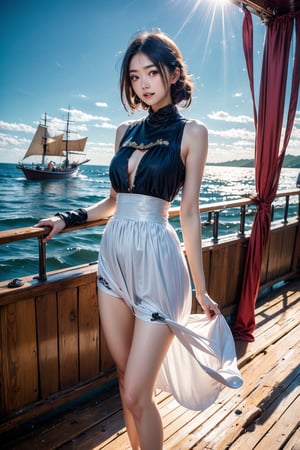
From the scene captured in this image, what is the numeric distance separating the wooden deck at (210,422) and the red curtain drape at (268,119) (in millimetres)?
548

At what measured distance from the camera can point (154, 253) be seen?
124 cm

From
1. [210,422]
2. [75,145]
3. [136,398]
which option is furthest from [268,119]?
[75,145]

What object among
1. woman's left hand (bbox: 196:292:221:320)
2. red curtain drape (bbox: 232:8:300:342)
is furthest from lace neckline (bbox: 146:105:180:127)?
red curtain drape (bbox: 232:8:300:342)

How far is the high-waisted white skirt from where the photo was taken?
1215mm

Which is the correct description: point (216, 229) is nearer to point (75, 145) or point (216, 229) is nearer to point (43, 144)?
point (43, 144)

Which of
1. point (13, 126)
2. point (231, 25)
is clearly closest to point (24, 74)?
point (13, 126)

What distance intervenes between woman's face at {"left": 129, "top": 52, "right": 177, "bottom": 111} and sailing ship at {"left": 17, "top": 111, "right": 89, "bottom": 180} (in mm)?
50193

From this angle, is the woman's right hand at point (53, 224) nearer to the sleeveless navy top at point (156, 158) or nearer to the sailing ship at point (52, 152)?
the sleeveless navy top at point (156, 158)

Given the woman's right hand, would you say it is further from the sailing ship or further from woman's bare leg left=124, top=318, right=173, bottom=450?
the sailing ship

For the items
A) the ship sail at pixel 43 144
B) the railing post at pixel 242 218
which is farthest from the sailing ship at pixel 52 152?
the railing post at pixel 242 218

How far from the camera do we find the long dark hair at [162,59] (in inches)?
49.6

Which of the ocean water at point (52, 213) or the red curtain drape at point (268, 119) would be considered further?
the ocean water at point (52, 213)

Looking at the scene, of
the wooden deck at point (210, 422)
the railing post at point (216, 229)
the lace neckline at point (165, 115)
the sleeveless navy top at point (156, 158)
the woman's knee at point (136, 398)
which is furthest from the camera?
the railing post at point (216, 229)

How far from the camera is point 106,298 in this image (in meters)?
1.30
